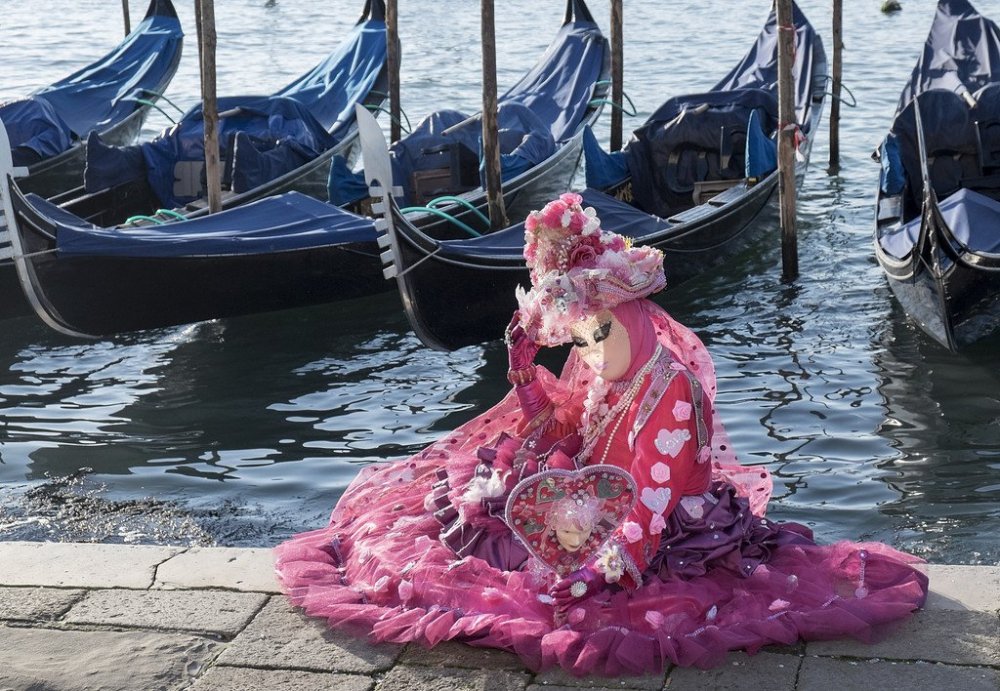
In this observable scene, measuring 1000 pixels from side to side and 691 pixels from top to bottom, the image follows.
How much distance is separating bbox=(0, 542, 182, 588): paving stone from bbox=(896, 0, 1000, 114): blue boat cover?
250 inches

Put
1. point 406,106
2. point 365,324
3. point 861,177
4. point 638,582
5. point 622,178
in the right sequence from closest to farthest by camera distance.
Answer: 1. point 638,582
2. point 365,324
3. point 622,178
4. point 861,177
5. point 406,106

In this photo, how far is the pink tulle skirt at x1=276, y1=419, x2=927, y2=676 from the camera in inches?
100

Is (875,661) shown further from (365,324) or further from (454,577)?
(365,324)

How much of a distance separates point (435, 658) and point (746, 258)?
229 inches

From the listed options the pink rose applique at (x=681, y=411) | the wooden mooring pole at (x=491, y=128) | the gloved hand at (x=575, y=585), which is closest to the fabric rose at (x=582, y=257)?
the pink rose applique at (x=681, y=411)

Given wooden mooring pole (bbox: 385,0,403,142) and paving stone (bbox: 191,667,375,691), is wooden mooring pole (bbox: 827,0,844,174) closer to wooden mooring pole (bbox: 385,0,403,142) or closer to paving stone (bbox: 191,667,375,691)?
wooden mooring pole (bbox: 385,0,403,142)

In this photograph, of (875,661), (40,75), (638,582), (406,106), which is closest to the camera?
(875,661)

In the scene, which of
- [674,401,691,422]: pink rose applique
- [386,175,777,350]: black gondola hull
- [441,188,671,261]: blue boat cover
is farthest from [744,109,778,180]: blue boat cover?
[674,401,691,422]: pink rose applique

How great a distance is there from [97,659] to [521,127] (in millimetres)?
6453

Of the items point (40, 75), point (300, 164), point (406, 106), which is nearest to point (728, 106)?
point (300, 164)

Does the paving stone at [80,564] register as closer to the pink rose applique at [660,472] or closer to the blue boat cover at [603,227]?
the pink rose applique at [660,472]

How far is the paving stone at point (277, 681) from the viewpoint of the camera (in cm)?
251

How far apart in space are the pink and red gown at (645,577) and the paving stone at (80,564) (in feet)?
1.09

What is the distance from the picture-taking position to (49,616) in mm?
2832
